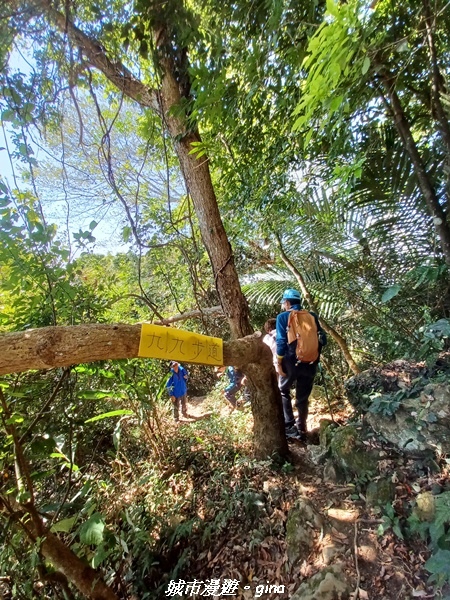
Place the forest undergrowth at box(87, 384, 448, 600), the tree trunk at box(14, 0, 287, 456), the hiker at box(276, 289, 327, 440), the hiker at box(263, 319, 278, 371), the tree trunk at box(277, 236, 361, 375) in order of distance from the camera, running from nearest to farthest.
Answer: the forest undergrowth at box(87, 384, 448, 600)
the tree trunk at box(14, 0, 287, 456)
the hiker at box(276, 289, 327, 440)
the hiker at box(263, 319, 278, 371)
the tree trunk at box(277, 236, 361, 375)

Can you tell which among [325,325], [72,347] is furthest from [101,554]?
[325,325]

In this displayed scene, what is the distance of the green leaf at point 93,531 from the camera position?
1631 mm

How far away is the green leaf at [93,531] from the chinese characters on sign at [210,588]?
0.81 m

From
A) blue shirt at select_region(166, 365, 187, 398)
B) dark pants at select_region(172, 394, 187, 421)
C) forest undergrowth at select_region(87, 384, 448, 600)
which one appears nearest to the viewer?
forest undergrowth at select_region(87, 384, 448, 600)

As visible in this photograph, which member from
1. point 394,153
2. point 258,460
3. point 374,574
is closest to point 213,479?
point 258,460

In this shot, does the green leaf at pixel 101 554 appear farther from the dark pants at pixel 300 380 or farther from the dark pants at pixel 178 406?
the dark pants at pixel 178 406

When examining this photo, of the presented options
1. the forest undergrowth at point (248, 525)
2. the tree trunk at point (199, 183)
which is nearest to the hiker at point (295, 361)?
the tree trunk at point (199, 183)

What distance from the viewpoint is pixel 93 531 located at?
1.65 meters

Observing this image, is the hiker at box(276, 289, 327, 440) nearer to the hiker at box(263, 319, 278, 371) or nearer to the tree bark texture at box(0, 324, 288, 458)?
the hiker at box(263, 319, 278, 371)

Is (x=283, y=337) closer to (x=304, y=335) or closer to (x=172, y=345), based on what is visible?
(x=304, y=335)

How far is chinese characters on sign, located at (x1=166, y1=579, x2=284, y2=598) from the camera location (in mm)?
1854

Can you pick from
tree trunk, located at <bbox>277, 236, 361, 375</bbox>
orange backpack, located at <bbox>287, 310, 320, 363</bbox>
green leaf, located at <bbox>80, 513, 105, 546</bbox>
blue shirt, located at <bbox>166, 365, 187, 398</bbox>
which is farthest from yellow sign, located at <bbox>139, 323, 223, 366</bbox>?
blue shirt, located at <bbox>166, 365, 187, 398</bbox>

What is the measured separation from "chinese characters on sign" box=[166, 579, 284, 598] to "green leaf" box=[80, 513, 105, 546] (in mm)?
807

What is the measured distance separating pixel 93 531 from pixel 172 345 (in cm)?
121
